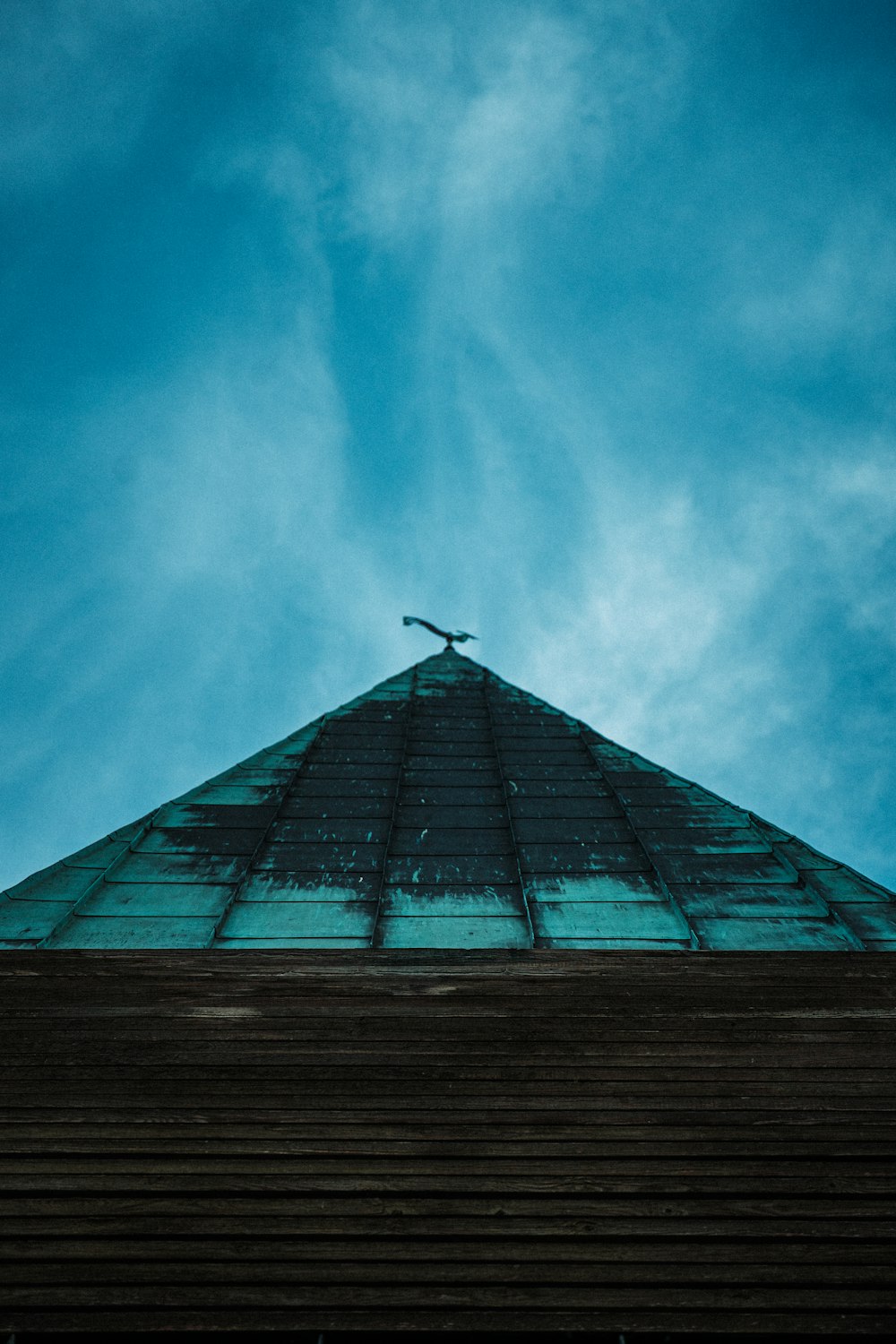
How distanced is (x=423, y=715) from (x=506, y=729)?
117 cm

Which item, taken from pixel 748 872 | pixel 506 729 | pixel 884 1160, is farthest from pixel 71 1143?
pixel 506 729

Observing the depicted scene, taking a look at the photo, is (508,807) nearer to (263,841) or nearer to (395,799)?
(395,799)

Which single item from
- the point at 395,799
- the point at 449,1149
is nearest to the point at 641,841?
the point at 395,799

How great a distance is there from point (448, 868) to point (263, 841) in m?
1.48

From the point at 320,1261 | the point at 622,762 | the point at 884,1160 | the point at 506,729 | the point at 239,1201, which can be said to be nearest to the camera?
the point at 320,1261

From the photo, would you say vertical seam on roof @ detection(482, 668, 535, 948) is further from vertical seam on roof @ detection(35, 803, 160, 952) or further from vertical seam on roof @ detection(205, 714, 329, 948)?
vertical seam on roof @ detection(35, 803, 160, 952)

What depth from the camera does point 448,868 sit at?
629 cm

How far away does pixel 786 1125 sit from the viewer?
3.14m

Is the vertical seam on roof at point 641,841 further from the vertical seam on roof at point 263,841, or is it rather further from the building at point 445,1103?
the vertical seam on roof at point 263,841

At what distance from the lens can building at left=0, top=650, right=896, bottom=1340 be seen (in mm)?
2518

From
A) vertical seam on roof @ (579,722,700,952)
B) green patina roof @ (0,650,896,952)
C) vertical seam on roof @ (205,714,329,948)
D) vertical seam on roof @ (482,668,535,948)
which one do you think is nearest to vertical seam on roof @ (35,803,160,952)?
green patina roof @ (0,650,896,952)

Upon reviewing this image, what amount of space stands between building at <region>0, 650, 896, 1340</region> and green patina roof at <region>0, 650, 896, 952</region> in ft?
0.12

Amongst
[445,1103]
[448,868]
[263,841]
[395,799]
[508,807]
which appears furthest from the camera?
[395,799]

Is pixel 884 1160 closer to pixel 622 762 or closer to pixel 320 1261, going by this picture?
pixel 320 1261
